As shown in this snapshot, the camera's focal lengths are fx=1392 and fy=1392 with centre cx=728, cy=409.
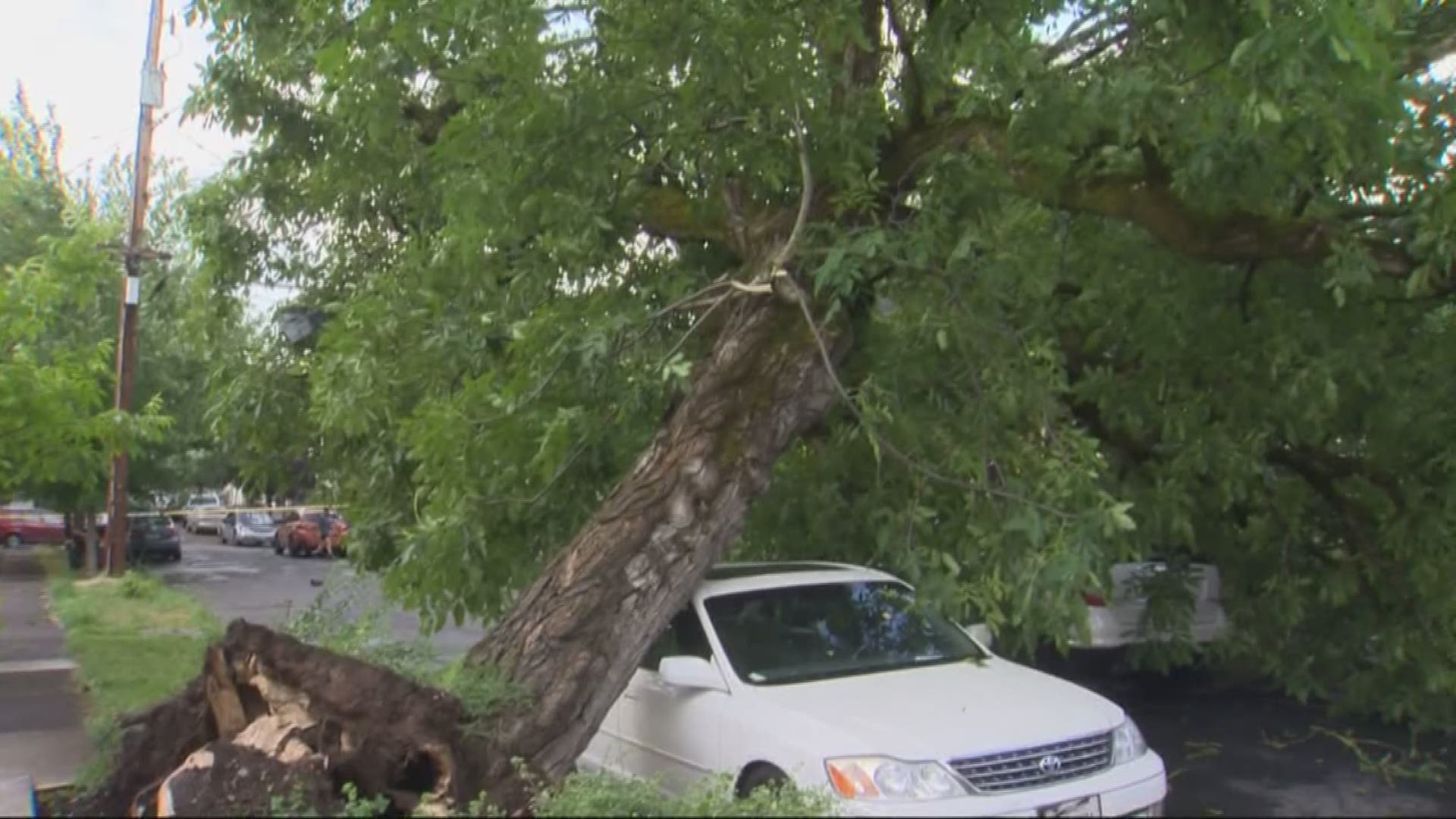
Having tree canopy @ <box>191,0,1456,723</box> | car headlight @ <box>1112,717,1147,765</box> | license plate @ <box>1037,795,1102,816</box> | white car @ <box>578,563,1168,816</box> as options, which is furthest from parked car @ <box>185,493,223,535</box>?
license plate @ <box>1037,795,1102,816</box>

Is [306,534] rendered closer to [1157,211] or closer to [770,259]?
[770,259]

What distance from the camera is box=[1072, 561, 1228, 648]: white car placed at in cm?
1043

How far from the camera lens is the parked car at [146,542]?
35.2m

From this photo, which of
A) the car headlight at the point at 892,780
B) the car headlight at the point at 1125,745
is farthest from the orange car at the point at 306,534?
the car headlight at the point at 892,780

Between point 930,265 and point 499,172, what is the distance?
2476mm

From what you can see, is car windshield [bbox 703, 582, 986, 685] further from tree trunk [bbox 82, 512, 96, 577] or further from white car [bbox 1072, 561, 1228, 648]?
tree trunk [bbox 82, 512, 96, 577]

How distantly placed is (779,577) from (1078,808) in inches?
91.5

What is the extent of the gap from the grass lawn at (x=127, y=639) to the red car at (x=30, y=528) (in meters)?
19.1

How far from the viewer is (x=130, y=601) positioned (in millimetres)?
20062

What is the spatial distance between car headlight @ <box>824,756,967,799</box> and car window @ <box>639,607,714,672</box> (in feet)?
4.46

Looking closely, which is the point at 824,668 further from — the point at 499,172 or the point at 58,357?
the point at 58,357

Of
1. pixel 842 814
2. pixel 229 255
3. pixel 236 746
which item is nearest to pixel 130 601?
pixel 229 255

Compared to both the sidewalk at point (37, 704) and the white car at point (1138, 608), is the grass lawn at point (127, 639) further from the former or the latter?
the white car at point (1138, 608)

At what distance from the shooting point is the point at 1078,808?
5184mm
